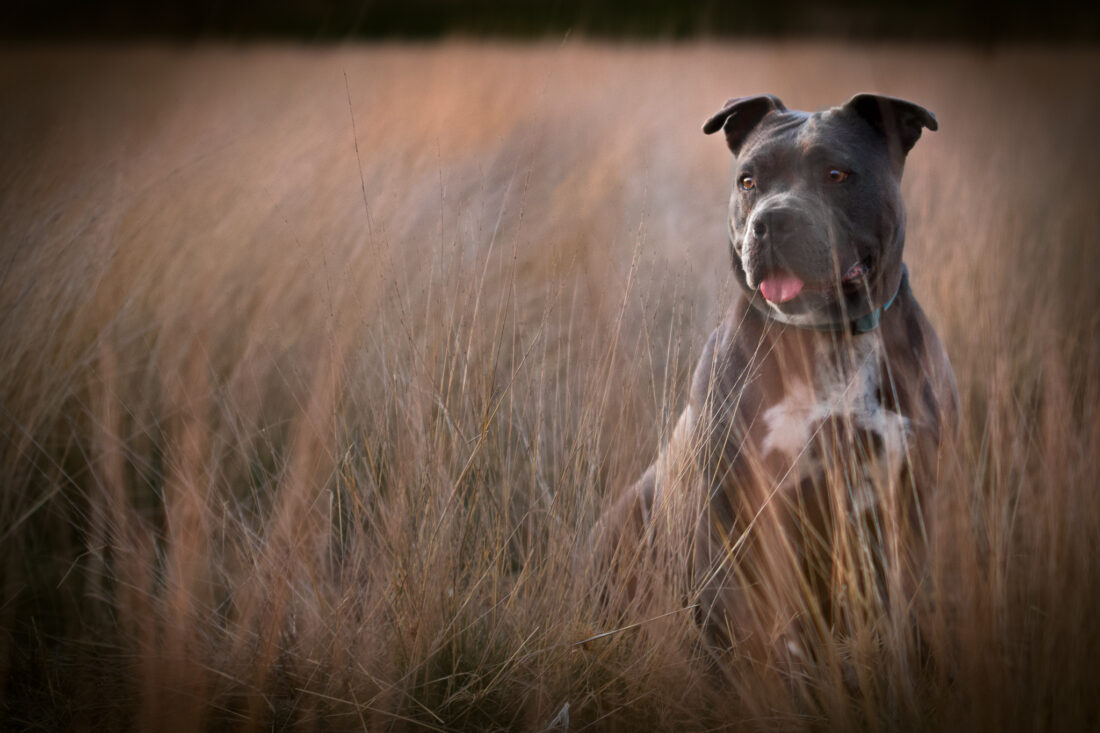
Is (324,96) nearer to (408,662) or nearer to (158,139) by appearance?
(158,139)

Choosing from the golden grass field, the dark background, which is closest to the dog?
the golden grass field

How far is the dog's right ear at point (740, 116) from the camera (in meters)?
2.39

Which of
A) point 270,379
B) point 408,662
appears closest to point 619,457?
point 408,662

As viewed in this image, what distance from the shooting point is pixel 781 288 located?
2121 mm

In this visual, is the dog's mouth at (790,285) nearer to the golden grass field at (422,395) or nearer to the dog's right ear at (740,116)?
the golden grass field at (422,395)

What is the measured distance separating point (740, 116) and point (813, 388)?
93 cm

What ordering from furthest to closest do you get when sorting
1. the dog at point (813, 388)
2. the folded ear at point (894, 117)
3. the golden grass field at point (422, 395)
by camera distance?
1. the folded ear at point (894, 117)
2. the dog at point (813, 388)
3. the golden grass field at point (422, 395)

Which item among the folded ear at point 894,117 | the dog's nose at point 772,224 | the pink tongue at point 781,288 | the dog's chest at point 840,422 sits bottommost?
the dog's chest at point 840,422

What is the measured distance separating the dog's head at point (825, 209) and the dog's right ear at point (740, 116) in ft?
0.04

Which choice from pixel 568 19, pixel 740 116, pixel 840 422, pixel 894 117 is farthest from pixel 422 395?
pixel 568 19

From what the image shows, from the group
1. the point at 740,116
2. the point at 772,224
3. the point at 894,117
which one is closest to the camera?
the point at 772,224

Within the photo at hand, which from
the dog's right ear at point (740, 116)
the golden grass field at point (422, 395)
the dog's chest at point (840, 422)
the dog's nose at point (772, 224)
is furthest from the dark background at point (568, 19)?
the dog's chest at point (840, 422)

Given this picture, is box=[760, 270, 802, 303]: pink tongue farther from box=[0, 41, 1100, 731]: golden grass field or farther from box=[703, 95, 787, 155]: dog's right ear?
box=[703, 95, 787, 155]: dog's right ear

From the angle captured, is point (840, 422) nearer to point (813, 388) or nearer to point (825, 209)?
point (813, 388)
